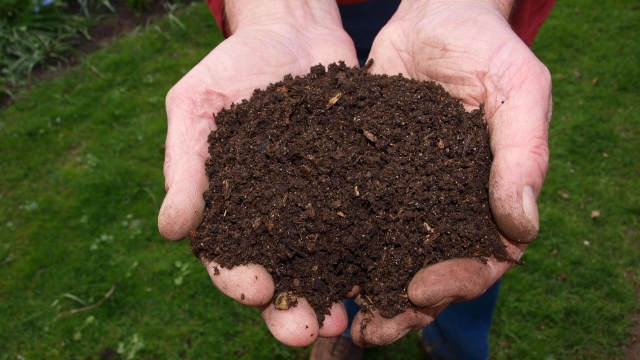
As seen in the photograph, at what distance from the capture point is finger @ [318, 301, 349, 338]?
2.09 meters

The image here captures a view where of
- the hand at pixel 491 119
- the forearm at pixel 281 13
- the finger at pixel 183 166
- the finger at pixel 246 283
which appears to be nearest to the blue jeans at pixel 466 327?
the hand at pixel 491 119

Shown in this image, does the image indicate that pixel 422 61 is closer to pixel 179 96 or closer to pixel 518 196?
pixel 518 196

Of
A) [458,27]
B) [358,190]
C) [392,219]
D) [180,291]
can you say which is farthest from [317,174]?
[180,291]

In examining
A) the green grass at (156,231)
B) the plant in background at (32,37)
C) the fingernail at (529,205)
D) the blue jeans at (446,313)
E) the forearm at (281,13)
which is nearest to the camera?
the fingernail at (529,205)

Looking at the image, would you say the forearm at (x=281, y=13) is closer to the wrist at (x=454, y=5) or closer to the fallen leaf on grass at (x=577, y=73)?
the wrist at (x=454, y=5)

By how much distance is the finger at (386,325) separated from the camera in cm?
194

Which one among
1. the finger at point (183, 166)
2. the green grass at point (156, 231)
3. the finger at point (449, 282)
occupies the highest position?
the finger at point (183, 166)

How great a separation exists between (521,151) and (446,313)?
167 cm

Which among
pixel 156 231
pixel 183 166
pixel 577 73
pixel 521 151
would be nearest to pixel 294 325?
pixel 183 166

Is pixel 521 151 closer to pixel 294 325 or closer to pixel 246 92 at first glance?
pixel 294 325

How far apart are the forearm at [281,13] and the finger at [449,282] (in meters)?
1.81

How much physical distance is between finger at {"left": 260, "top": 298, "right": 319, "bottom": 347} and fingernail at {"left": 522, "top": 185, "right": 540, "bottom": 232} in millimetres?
999

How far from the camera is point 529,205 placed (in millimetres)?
1824

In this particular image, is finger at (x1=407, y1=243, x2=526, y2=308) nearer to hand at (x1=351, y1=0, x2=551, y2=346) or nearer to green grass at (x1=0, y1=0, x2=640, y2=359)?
hand at (x1=351, y1=0, x2=551, y2=346)
